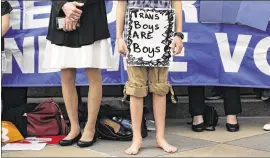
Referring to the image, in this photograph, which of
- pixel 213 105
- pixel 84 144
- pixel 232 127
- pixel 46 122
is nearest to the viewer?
pixel 84 144

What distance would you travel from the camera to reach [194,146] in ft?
12.9

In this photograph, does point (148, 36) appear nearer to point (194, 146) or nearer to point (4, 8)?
point (194, 146)

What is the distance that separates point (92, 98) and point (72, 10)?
2.62 ft

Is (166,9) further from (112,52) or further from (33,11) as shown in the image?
(33,11)

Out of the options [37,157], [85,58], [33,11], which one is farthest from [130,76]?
[33,11]

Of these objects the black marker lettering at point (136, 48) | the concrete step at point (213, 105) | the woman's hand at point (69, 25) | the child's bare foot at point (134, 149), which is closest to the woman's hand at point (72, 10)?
the woman's hand at point (69, 25)

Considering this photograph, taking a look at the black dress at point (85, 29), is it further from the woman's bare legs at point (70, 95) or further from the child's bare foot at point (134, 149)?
the child's bare foot at point (134, 149)

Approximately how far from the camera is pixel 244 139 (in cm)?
420

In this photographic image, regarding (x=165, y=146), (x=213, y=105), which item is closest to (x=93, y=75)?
(x=165, y=146)

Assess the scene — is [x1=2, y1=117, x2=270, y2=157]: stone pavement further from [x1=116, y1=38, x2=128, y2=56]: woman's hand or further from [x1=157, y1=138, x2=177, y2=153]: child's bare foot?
[x1=116, y1=38, x2=128, y2=56]: woman's hand

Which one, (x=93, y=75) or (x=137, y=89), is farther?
(x=93, y=75)

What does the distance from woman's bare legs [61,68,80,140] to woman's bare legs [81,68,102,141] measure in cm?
13

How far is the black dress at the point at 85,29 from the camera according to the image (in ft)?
12.3

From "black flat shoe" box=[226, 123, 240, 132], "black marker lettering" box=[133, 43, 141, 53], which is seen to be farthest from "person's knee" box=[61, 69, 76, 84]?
"black flat shoe" box=[226, 123, 240, 132]
